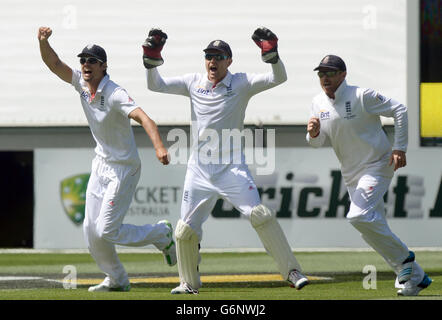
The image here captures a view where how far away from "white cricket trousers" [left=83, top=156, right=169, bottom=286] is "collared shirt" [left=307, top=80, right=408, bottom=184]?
1.84m

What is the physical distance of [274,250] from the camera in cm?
1001

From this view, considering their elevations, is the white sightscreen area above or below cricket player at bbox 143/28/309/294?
above

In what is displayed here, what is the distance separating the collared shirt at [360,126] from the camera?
32.6 feet

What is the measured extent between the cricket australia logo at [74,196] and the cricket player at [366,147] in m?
9.23

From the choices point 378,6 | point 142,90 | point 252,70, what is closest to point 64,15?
point 142,90

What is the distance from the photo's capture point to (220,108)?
1000 cm

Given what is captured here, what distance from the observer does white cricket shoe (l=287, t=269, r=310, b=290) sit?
9.91 metres

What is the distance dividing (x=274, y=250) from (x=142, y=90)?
12.0m

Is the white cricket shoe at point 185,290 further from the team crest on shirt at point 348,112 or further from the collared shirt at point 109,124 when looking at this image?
the team crest on shirt at point 348,112

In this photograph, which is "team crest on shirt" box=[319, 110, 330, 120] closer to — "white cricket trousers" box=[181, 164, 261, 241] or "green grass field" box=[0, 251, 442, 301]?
"white cricket trousers" box=[181, 164, 261, 241]

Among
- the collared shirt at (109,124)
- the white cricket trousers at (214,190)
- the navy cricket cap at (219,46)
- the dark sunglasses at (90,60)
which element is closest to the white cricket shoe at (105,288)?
the white cricket trousers at (214,190)

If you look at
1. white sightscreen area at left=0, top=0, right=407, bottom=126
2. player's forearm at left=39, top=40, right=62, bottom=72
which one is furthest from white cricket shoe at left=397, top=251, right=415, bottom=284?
white sightscreen area at left=0, top=0, right=407, bottom=126

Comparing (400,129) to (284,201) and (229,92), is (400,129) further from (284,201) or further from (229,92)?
(284,201)

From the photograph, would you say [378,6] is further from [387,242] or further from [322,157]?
[387,242]
